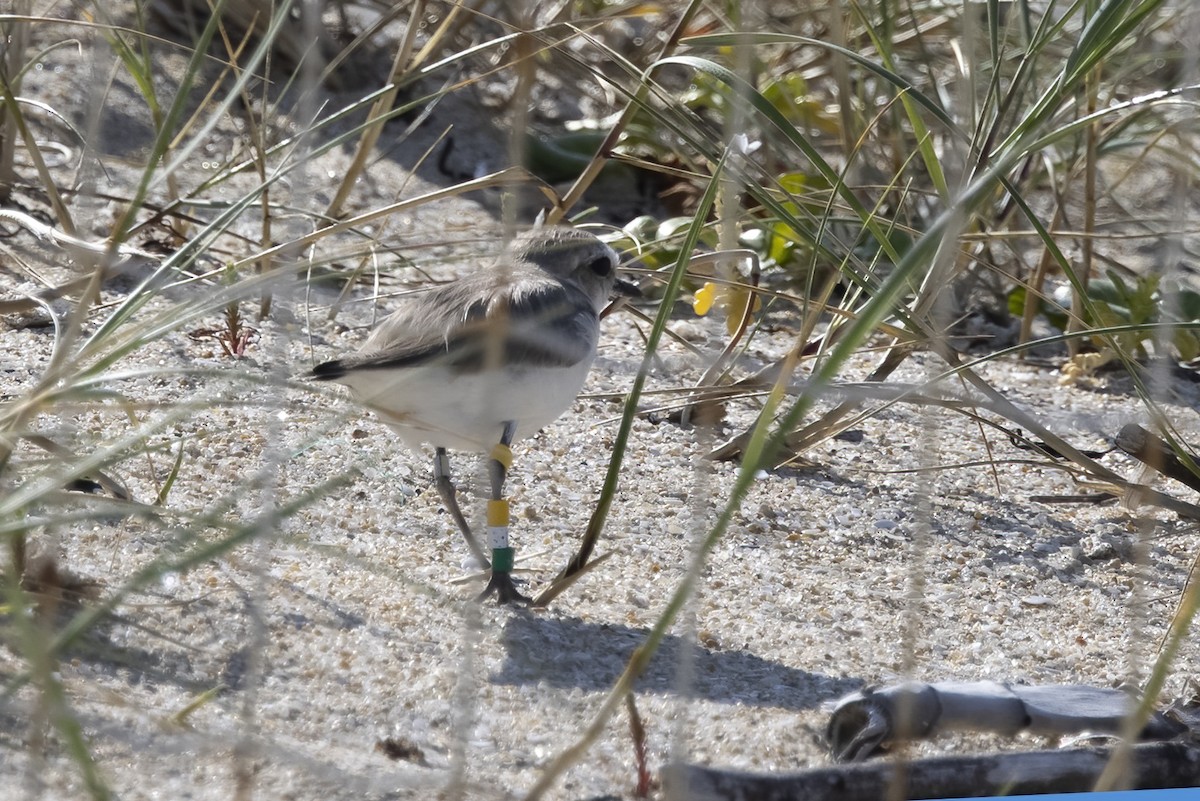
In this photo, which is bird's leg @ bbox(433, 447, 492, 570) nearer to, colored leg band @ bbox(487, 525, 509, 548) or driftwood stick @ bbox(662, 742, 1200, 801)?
colored leg band @ bbox(487, 525, 509, 548)

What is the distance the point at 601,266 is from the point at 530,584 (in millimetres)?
695

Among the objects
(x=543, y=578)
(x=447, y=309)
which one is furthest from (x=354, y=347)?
(x=543, y=578)

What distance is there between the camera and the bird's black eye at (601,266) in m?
2.54

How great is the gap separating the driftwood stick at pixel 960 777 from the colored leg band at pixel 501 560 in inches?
26.3

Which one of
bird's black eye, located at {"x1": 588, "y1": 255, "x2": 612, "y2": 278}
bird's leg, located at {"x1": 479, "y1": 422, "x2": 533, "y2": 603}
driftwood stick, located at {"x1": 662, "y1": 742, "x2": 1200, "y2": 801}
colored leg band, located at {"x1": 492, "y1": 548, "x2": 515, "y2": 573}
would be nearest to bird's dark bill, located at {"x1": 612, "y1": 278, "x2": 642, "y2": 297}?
bird's black eye, located at {"x1": 588, "y1": 255, "x2": 612, "y2": 278}

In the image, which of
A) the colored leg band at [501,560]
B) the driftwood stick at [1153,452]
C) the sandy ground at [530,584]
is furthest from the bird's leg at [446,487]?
the driftwood stick at [1153,452]

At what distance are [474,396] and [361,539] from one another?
304mm

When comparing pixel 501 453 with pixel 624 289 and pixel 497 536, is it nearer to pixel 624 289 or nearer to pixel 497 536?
pixel 497 536

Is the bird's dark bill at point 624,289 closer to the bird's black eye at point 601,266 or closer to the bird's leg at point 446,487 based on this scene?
the bird's black eye at point 601,266

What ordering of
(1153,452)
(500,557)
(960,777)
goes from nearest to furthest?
1. (960,777)
2. (500,557)
3. (1153,452)

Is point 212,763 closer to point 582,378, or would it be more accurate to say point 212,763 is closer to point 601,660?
point 601,660

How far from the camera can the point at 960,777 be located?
144 cm

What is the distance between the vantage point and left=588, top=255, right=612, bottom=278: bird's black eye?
2541 mm

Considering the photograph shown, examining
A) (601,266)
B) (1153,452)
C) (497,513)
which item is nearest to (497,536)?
(497,513)
